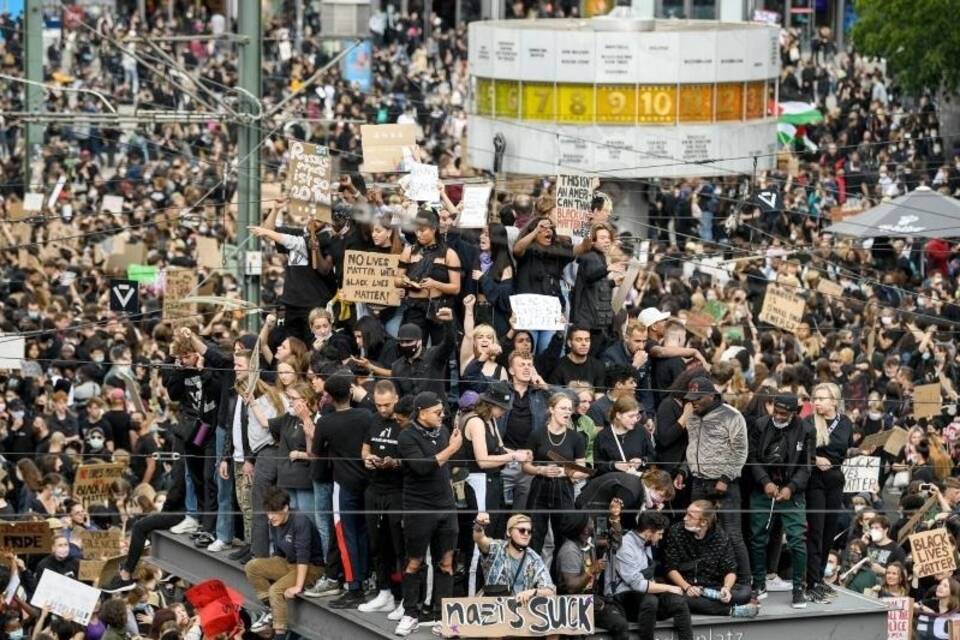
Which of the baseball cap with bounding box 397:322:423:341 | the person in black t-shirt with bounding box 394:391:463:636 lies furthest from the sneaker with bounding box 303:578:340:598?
the baseball cap with bounding box 397:322:423:341

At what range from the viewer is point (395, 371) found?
20.6 m

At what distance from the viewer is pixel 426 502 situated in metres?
19.1

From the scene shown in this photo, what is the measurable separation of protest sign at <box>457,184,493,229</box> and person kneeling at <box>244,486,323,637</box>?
3402 millimetres

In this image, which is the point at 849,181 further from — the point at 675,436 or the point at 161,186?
the point at 675,436

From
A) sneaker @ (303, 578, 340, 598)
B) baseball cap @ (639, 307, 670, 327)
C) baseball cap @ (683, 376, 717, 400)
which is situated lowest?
sneaker @ (303, 578, 340, 598)

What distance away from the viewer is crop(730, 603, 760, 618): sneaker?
20000mm

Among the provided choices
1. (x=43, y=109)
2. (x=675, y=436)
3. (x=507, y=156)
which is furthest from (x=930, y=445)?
(x=43, y=109)

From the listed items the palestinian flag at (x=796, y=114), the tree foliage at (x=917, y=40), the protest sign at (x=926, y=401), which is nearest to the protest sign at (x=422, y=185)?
the protest sign at (x=926, y=401)

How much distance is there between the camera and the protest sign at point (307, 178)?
991 inches

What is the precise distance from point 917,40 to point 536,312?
2678 centimetres

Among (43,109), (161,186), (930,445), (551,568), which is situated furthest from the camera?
(43,109)

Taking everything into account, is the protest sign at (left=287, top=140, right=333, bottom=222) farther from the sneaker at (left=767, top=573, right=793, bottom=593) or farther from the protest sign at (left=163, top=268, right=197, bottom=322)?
the sneaker at (left=767, top=573, right=793, bottom=593)

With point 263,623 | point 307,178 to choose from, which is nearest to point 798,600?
point 263,623

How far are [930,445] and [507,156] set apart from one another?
19.4 m
